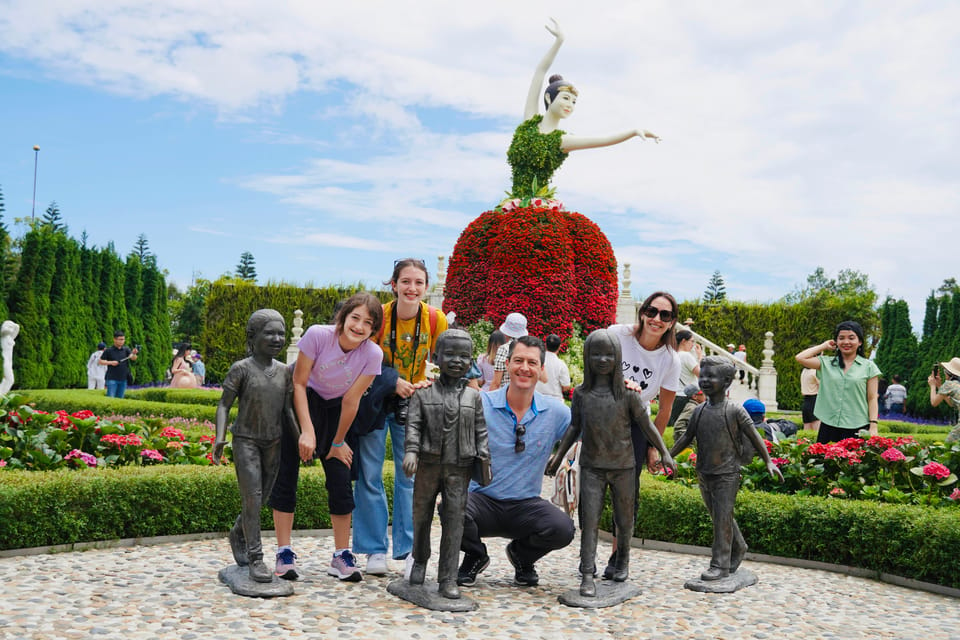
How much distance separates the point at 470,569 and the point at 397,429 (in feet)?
2.84

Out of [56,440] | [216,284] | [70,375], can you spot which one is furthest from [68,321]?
[56,440]

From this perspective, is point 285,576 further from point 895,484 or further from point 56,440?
point 895,484

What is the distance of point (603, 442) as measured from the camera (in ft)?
13.6

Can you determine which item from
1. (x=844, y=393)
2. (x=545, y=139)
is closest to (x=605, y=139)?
(x=545, y=139)

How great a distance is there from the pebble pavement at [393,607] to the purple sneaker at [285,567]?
0.09 meters

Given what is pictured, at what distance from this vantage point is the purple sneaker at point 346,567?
13.9 ft

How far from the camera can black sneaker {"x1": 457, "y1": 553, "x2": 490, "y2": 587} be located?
14.2ft

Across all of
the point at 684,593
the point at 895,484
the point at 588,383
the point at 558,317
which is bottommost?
the point at 684,593

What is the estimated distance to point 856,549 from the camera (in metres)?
5.20

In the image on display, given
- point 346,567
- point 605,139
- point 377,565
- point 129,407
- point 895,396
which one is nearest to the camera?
point 346,567

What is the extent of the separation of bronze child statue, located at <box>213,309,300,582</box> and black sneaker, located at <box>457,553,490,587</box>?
3.30ft

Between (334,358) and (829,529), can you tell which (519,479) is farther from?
(829,529)

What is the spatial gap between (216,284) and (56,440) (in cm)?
2094

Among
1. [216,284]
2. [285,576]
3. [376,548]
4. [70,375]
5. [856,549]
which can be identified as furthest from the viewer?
[216,284]
